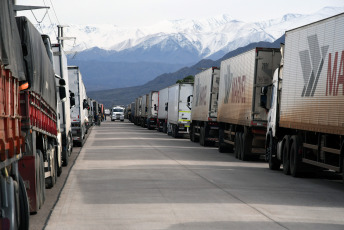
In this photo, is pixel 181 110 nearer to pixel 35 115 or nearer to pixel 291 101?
pixel 291 101

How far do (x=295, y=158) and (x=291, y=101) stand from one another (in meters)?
1.55

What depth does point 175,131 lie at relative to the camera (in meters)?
48.6

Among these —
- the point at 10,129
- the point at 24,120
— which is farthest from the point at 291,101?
the point at 10,129

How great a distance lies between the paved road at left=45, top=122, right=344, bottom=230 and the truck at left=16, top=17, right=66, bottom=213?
544 mm

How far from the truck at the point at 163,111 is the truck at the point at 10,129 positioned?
46804 millimetres

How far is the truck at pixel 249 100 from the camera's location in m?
24.4

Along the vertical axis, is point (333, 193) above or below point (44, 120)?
below

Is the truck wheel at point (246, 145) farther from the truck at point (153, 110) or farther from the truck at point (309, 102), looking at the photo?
the truck at point (153, 110)

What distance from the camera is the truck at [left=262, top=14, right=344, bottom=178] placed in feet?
52.4

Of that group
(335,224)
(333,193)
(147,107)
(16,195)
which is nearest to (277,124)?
(333,193)

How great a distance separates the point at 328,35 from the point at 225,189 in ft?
14.0

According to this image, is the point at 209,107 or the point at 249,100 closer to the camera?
the point at 249,100

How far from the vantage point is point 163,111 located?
59.8 m

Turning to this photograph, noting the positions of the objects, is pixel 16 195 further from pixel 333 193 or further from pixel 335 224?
pixel 333 193
